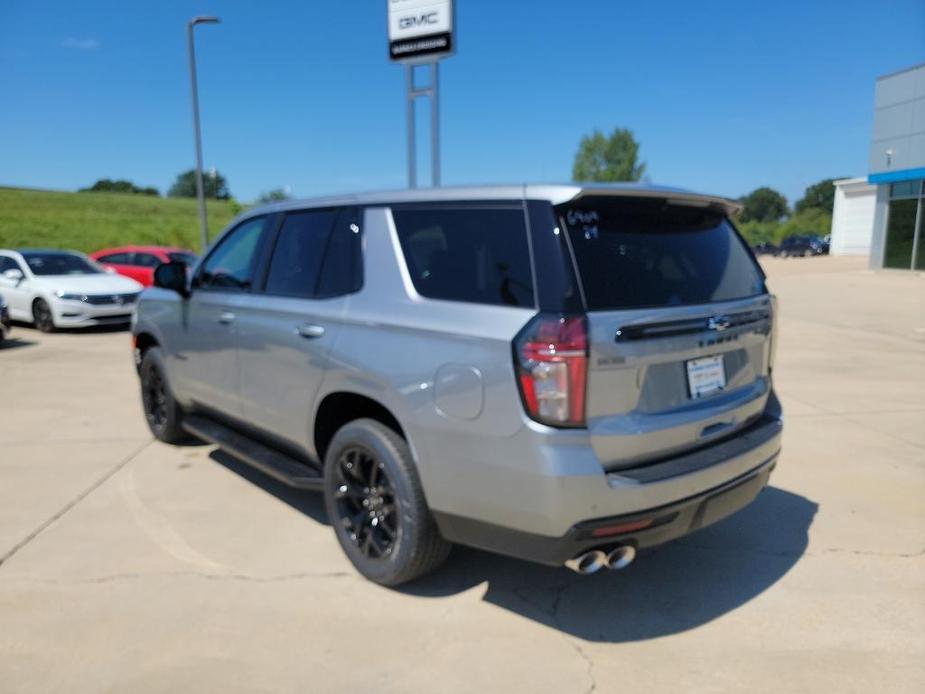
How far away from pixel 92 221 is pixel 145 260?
4136 centimetres

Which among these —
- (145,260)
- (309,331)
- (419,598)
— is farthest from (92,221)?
(419,598)

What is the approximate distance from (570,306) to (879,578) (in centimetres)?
233

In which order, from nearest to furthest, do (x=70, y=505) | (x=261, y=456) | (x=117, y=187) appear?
(x=261, y=456), (x=70, y=505), (x=117, y=187)

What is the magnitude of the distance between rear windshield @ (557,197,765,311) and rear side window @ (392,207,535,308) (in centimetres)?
23

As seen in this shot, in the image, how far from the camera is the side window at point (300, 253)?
12.4 feet

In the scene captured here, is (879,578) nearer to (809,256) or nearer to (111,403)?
(111,403)

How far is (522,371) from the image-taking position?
2.60m

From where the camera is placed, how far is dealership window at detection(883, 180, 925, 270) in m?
26.5

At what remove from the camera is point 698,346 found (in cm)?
289

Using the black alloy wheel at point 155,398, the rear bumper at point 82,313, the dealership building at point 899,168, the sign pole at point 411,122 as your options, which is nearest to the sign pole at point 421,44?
the sign pole at point 411,122

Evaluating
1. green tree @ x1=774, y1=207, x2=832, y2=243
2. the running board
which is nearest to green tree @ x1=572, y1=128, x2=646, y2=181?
green tree @ x1=774, y1=207, x2=832, y2=243

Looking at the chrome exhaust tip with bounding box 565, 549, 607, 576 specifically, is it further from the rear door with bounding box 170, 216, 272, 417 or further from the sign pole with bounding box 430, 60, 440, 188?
the sign pole with bounding box 430, 60, 440, 188

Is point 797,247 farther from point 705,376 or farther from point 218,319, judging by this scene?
point 705,376

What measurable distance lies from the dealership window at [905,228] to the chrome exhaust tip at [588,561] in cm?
2921
